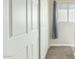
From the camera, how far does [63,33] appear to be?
23.5 ft

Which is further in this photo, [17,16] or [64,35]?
[64,35]

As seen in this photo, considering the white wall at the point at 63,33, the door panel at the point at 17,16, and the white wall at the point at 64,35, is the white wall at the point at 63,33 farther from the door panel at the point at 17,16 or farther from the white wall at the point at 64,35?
the door panel at the point at 17,16

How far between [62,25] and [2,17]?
6.38m

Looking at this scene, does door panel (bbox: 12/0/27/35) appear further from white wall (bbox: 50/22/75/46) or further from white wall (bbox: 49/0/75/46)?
white wall (bbox: 50/22/75/46)

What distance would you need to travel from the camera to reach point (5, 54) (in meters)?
0.98

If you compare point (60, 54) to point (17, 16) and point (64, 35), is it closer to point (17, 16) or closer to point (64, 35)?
point (64, 35)

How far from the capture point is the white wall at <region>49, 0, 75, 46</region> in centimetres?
711

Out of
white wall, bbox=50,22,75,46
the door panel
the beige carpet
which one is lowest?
the beige carpet

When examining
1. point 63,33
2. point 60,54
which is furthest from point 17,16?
point 63,33

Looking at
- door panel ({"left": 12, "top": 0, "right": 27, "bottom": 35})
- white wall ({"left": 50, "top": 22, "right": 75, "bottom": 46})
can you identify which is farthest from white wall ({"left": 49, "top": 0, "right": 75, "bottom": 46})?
door panel ({"left": 12, "top": 0, "right": 27, "bottom": 35})

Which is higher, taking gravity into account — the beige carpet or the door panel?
the door panel

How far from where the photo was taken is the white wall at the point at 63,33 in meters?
7.11

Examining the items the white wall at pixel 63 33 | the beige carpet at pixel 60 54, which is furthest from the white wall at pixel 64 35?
the beige carpet at pixel 60 54
